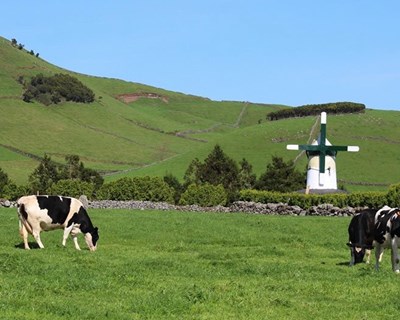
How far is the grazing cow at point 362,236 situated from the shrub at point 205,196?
124ft

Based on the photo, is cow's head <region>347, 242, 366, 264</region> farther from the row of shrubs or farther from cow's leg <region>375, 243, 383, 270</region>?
the row of shrubs

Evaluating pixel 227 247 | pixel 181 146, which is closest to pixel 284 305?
pixel 227 247

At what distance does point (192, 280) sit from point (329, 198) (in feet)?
111

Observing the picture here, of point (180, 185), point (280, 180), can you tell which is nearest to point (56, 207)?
point (280, 180)

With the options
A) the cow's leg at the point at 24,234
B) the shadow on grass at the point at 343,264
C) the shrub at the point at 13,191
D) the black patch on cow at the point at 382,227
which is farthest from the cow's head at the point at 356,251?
the shrub at the point at 13,191

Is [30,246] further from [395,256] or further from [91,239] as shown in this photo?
[395,256]

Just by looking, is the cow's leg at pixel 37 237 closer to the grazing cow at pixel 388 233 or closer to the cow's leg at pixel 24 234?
the cow's leg at pixel 24 234

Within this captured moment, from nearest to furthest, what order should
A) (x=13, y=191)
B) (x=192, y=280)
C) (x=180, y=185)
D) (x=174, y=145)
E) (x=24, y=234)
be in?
(x=192, y=280) < (x=24, y=234) < (x=13, y=191) < (x=180, y=185) < (x=174, y=145)

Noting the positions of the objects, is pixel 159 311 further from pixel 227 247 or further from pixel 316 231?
pixel 316 231

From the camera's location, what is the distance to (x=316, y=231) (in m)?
35.6

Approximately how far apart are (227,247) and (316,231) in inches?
309

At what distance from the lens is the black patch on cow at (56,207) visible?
1066 inches

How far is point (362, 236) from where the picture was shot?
23734 millimetres

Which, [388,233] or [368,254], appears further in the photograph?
[368,254]
